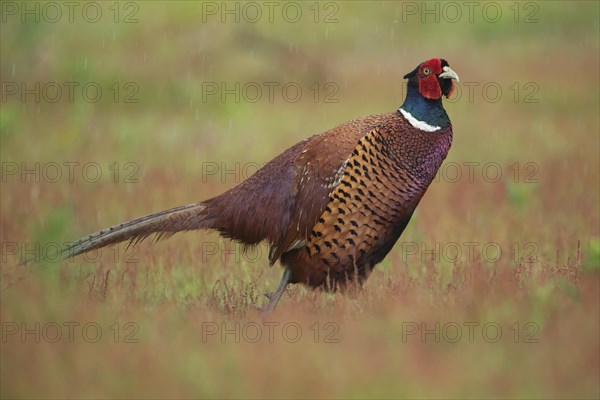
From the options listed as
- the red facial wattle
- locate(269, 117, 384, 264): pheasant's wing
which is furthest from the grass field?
the red facial wattle

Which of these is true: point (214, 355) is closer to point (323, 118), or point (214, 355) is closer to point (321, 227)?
point (321, 227)

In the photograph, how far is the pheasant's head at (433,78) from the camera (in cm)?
555

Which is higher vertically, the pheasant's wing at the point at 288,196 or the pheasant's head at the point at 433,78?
the pheasant's head at the point at 433,78

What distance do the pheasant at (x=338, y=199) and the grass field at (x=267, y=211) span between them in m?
0.23

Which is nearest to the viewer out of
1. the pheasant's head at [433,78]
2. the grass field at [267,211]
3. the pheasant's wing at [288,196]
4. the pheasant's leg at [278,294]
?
the grass field at [267,211]

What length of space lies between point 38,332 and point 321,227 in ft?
6.22

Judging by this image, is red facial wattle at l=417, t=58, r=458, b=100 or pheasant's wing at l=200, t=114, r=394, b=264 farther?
red facial wattle at l=417, t=58, r=458, b=100

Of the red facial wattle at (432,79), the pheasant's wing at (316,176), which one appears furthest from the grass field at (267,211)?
the red facial wattle at (432,79)

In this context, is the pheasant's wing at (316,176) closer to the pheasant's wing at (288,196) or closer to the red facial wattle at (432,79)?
the pheasant's wing at (288,196)

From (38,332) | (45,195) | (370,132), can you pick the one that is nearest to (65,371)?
(38,332)

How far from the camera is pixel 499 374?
144 inches

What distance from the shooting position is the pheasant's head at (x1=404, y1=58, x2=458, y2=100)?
5547 millimetres

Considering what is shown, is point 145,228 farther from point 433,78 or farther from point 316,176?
point 433,78

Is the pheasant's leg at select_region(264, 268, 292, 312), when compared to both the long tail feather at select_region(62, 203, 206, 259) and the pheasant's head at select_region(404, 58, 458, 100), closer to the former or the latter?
the long tail feather at select_region(62, 203, 206, 259)
